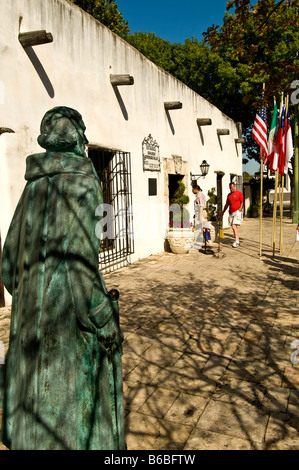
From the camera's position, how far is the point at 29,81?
5672 mm

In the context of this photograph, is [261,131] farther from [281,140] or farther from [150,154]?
[150,154]

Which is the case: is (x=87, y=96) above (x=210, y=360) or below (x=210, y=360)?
above

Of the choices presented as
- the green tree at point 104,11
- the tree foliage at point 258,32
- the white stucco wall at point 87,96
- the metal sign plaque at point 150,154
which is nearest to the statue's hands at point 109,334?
the white stucco wall at point 87,96

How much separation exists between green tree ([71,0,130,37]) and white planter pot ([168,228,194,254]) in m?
12.6

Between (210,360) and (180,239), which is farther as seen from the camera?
(180,239)

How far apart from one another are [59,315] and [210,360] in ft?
8.64

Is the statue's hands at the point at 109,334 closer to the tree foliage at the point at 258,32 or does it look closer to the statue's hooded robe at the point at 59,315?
the statue's hooded robe at the point at 59,315

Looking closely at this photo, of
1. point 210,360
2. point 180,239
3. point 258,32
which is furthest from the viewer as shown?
point 180,239

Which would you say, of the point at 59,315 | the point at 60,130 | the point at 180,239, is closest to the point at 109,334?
the point at 59,315

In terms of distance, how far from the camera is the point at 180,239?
396 inches

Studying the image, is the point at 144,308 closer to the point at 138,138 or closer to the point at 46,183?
the point at 46,183

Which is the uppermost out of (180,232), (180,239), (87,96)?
(87,96)

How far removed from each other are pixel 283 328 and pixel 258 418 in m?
1.95
